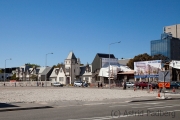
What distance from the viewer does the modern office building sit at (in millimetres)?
142125

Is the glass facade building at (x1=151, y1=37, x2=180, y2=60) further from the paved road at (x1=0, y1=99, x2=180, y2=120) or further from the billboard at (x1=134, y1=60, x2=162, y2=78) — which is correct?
the paved road at (x1=0, y1=99, x2=180, y2=120)

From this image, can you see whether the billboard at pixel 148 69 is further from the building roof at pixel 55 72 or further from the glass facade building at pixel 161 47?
the glass facade building at pixel 161 47

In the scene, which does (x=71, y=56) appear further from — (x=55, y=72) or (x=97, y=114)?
(x=97, y=114)

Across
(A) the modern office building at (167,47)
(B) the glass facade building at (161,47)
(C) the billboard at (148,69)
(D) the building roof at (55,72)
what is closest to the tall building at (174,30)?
(A) the modern office building at (167,47)

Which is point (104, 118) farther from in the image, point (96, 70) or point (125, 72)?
point (96, 70)

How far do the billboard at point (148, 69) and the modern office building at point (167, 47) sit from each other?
67.8 meters

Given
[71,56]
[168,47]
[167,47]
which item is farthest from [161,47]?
[71,56]

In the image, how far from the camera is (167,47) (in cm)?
14250

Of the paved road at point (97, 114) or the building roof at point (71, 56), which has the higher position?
the building roof at point (71, 56)

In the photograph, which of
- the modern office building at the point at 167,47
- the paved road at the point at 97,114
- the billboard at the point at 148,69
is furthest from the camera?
the modern office building at the point at 167,47

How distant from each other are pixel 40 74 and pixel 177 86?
87.5 meters

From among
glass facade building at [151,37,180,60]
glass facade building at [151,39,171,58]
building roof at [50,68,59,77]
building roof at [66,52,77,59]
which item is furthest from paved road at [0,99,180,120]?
glass facade building at [151,39,171,58]

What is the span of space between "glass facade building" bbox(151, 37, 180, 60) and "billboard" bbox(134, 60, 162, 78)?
6775 cm

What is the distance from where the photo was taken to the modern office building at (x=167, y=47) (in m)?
142
